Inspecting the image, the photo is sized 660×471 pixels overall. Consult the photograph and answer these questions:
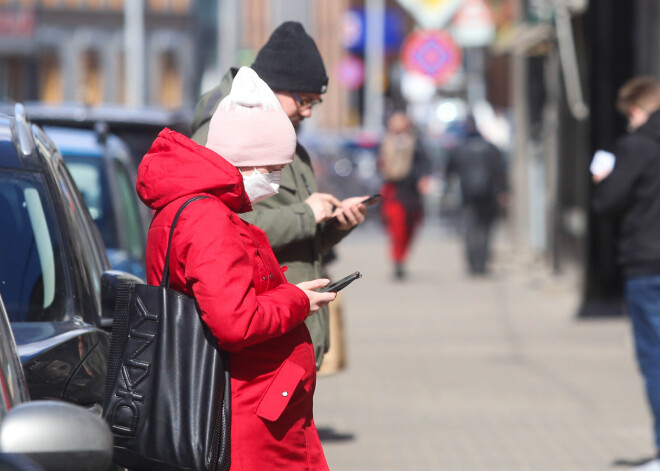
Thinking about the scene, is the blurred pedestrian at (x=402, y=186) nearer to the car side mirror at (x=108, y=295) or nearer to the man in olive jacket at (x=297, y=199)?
the man in olive jacket at (x=297, y=199)

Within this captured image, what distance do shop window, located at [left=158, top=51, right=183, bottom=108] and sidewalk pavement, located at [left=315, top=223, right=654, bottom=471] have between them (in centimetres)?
3859

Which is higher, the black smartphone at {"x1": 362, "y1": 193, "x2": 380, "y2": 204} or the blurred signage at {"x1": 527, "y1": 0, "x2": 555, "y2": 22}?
the blurred signage at {"x1": 527, "y1": 0, "x2": 555, "y2": 22}

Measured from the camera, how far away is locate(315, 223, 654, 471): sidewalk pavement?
24.4 feet

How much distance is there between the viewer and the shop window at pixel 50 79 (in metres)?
51.1

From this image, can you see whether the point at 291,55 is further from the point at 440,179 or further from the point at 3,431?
the point at 440,179

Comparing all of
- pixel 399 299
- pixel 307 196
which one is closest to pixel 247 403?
pixel 307 196

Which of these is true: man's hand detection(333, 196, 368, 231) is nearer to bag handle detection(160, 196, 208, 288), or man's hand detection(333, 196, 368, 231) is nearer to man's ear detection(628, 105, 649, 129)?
bag handle detection(160, 196, 208, 288)

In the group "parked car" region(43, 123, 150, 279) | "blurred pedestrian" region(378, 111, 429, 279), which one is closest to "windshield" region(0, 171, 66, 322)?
"parked car" region(43, 123, 150, 279)

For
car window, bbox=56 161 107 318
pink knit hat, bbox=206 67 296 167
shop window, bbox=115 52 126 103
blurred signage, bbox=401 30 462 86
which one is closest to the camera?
pink knit hat, bbox=206 67 296 167

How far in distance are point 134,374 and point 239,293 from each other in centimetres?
35

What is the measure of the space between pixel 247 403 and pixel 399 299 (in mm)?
11967

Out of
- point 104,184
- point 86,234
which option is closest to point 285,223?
point 86,234

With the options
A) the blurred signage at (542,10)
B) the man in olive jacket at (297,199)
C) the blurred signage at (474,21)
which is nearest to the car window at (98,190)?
the man in olive jacket at (297,199)

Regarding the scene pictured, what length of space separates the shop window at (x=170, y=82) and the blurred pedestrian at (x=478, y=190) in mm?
35838
